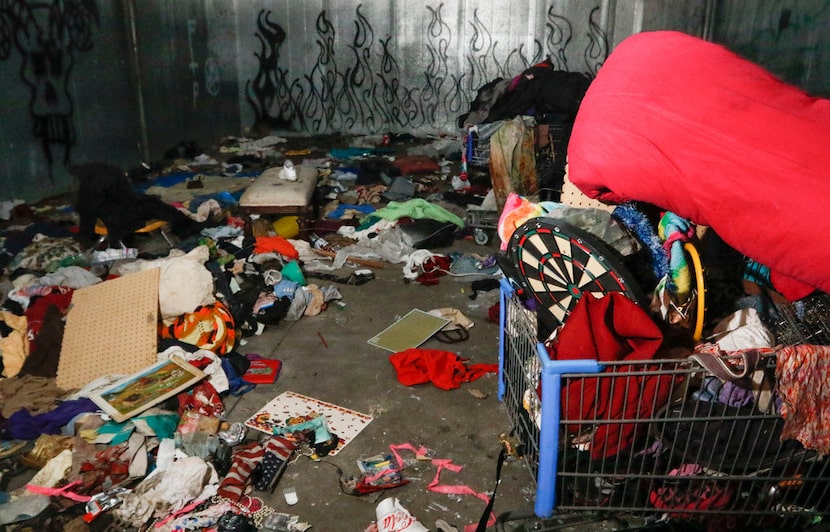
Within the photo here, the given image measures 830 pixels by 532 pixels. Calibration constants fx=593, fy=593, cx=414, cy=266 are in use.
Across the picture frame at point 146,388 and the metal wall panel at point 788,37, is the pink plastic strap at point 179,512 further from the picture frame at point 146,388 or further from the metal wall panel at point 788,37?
the metal wall panel at point 788,37

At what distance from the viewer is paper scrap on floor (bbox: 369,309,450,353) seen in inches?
162

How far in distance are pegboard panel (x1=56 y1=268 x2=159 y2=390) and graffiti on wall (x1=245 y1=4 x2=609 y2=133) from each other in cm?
868

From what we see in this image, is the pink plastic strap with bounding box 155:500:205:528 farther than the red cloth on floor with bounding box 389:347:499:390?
No

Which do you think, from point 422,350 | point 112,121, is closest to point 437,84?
point 112,121

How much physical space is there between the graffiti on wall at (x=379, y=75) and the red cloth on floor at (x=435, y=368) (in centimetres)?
889

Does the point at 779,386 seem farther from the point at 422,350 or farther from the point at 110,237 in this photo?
the point at 110,237

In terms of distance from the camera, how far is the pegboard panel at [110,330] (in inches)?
145

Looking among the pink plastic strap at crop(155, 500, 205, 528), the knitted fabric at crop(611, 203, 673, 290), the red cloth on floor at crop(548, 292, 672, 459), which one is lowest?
the pink plastic strap at crop(155, 500, 205, 528)

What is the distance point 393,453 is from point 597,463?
1.11 metres

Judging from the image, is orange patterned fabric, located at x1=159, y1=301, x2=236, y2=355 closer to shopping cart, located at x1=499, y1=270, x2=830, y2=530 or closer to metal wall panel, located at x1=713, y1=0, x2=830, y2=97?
shopping cart, located at x1=499, y1=270, x2=830, y2=530

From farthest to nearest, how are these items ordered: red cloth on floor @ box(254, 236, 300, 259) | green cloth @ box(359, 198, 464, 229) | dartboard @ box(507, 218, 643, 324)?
1. green cloth @ box(359, 198, 464, 229)
2. red cloth on floor @ box(254, 236, 300, 259)
3. dartboard @ box(507, 218, 643, 324)

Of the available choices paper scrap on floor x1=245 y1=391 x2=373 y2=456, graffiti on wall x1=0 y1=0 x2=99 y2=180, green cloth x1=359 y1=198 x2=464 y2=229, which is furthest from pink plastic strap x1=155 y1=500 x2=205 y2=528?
graffiti on wall x1=0 y1=0 x2=99 y2=180

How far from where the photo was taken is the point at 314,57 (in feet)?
39.3

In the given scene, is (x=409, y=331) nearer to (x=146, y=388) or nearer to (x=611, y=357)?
(x=146, y=388)
